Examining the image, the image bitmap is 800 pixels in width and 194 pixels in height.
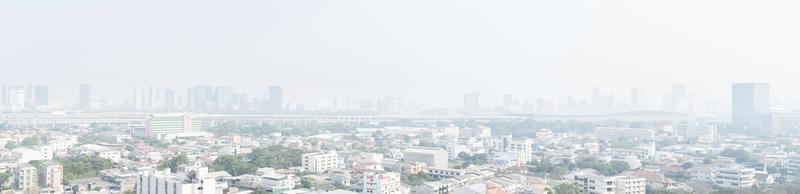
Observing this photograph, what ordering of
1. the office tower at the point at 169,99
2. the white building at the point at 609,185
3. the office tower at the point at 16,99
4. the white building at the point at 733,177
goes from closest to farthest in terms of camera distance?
the white building at the point at 609,185 → the white building at the point at 733,177 → the office tower at the point at 16,99 → the office tower at the point at 169,99

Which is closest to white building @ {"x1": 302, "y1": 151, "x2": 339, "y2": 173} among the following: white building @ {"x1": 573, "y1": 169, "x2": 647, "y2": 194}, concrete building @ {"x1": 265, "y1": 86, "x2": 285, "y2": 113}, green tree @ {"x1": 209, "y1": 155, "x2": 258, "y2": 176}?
green tree @ {"x1": 209, "y1": 155, "x2": 258, "y2": 176}

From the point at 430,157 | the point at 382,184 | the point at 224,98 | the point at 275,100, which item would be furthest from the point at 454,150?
the point at 224,98

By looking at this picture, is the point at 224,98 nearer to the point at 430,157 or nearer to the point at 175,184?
the point at 430,157

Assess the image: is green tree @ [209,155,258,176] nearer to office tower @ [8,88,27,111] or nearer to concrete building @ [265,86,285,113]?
office tower @ [8,88,27,111]

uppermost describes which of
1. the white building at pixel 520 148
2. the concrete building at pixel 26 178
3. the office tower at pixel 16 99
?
the office tower at pixel 16 99

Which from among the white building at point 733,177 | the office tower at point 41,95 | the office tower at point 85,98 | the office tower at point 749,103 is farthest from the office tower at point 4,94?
the white building at point 733,177

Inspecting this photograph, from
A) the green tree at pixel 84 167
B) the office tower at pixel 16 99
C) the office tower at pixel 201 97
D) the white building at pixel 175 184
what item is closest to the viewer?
the white building at pixel 175 184

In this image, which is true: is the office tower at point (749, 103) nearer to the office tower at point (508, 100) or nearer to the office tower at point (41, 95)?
the office tower at point (508, 100)
